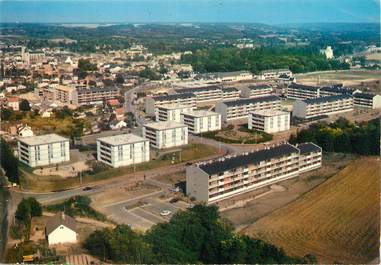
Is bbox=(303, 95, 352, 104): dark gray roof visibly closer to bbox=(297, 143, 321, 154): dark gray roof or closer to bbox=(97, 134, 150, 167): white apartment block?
bbox=(297, 143, 321, 154): dark gray roof

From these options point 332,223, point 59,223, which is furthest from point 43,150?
point 332,223

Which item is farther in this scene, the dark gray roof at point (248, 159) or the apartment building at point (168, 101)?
the apartment building at point (168, 101)

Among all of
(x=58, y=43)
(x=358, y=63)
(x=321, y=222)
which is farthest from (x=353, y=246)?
(x=58, y=43)

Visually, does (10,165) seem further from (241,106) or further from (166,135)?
(241,106)

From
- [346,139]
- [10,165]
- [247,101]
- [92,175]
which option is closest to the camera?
[10,165]

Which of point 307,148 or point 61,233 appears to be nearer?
point 61,233

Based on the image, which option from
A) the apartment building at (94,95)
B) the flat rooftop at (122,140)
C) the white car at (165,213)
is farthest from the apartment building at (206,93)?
the white car at (165,213)

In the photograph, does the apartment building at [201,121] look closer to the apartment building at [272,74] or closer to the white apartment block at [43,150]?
the white apartment block at [43,150]
